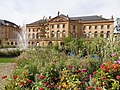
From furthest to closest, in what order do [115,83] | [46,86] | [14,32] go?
[14,32] → [46,86] → [115,83]

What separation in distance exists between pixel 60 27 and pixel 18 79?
68006 millimetres

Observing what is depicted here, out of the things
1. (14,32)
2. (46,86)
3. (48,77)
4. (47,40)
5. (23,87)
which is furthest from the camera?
(14,32)

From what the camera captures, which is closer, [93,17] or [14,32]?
[93,17]

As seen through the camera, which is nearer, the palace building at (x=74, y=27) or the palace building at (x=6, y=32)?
the palace building at (x=74, y=27)

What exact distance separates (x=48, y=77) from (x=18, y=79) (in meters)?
0.76

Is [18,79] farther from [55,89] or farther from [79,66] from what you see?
[79,66]

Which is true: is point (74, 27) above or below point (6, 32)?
above

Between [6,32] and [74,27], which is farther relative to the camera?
[6,32]

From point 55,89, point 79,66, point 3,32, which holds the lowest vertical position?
point 55,89

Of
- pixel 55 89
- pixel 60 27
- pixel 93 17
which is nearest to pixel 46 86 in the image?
pixel 55 89

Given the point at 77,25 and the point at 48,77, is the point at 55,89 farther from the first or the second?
the point at 77,25

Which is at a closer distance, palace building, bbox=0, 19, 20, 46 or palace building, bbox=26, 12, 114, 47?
palace building, bbox=26, 12, 114, 47

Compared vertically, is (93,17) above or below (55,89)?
above

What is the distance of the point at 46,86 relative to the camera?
477cm
